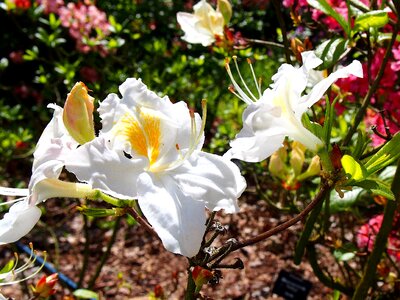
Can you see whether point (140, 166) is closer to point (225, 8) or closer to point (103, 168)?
point (103, 168)

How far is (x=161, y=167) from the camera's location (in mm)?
789

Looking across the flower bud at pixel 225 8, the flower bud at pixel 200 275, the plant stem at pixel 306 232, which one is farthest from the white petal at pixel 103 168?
the flower bud at pixel 225 8

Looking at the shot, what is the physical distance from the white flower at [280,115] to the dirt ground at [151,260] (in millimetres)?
2013

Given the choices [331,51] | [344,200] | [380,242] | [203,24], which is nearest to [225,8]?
[203,24]

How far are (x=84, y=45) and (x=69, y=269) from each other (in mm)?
1273

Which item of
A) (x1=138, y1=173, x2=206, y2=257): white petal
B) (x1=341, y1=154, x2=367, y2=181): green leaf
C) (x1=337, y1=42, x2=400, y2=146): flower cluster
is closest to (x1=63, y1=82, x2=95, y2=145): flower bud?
(x1=138, y1=173, x2=206, y2=257): white petal

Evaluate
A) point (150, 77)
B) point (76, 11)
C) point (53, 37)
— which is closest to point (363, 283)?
point (150, 77)

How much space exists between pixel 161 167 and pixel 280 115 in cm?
17

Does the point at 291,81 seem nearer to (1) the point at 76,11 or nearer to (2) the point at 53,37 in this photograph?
(2) the point at 53,37

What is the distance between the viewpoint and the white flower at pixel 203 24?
5.50ft

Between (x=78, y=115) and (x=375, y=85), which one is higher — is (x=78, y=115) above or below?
above

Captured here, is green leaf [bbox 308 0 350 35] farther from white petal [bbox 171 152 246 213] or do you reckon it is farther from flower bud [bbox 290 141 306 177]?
white petal [bbox 171 152 246 213]

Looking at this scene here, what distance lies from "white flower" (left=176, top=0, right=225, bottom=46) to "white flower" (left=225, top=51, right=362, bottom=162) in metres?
0.93

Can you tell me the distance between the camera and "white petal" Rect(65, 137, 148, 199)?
2.32 ft
